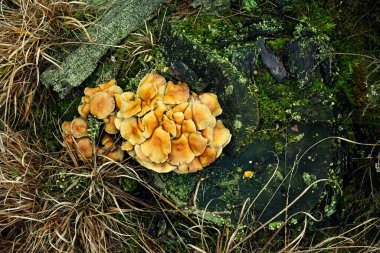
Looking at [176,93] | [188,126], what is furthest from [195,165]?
[176,93]

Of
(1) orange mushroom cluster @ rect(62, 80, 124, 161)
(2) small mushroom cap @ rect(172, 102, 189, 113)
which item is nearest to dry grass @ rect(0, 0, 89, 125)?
(1) orange mushroom cluster @ rect(62, 80, 124, 161)

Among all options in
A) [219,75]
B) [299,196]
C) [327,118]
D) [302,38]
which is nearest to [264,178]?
[299,196]

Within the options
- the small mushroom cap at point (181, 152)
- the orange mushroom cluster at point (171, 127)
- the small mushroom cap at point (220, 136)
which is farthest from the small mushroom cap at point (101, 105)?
the small mushroom cap at point (220, 136)

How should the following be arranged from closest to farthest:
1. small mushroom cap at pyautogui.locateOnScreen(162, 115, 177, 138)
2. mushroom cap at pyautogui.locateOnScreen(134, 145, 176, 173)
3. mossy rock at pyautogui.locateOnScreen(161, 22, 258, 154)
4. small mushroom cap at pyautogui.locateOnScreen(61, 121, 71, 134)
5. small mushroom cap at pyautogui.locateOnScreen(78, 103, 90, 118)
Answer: small mushroom cap at pyautogui.locateOnScreen(162, 115, 177, 138), mushroom cap at pyautogui.locateOnScreen(134, 145, 176, 173), mossy rock at pyautogui.locateOnScreen(161, 22, 258, 154), small mushroom cap at pyautogui.locateOnScreen(78, 103, 90, 118), small mushroom cap at pyautogui.locateOnScreen(61, 121, 71, 134)

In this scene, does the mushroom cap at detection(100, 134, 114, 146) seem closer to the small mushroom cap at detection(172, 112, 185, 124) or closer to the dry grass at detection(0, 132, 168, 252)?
the dry grass at detection(0, 132, 168, 252)

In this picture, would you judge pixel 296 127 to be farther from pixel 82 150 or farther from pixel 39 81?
pixel 39 81
